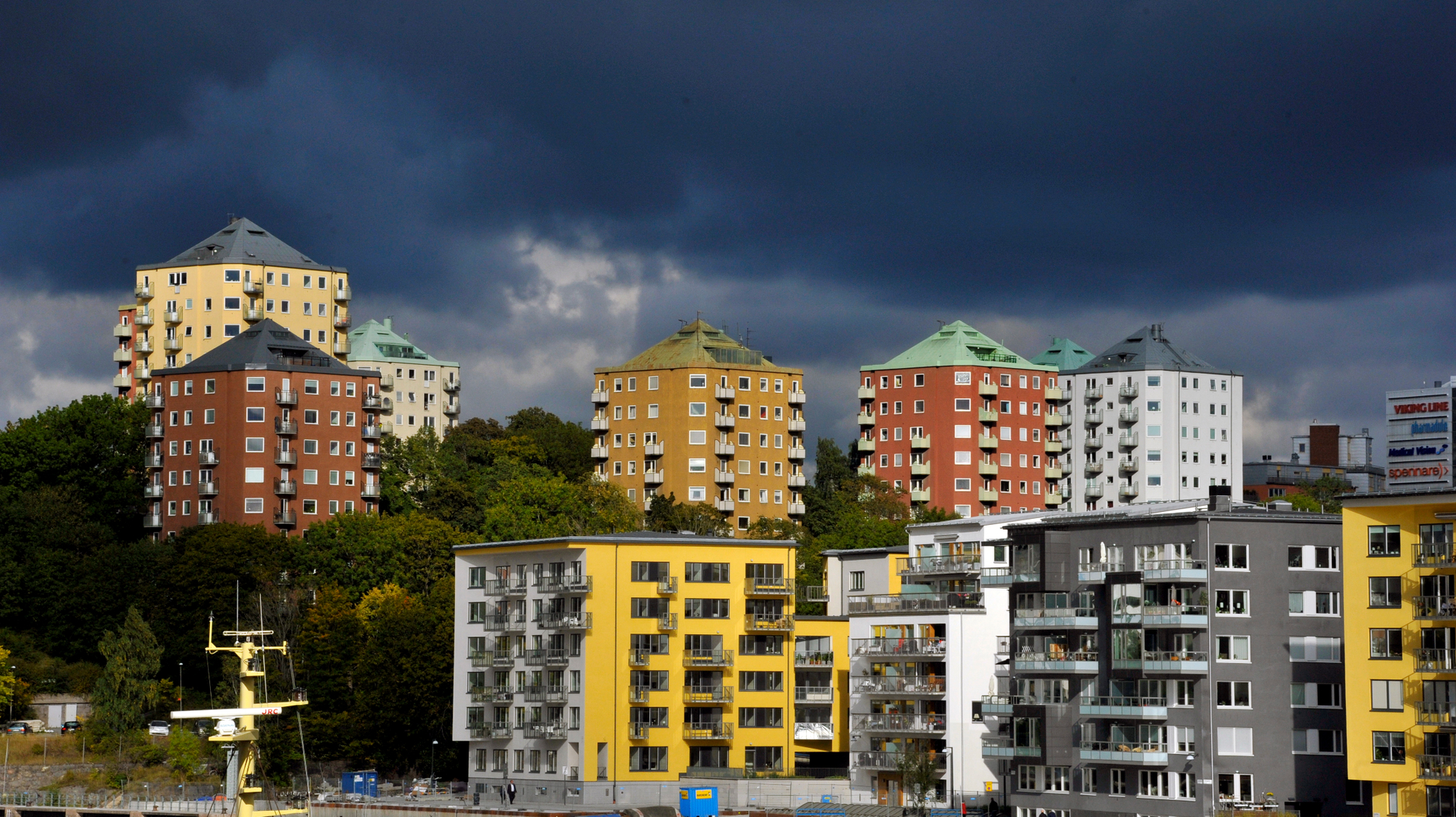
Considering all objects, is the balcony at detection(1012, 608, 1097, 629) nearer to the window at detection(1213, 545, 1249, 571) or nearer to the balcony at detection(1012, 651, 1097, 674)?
the balcony at detection(1012, 651, 1097, 674)

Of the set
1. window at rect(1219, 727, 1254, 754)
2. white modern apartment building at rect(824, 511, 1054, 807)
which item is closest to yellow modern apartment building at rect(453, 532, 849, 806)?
white modern apartment building at rect(824, 511, 1054, 807)

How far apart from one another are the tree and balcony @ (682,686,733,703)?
44708mm

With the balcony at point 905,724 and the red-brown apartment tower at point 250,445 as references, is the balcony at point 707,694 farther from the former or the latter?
the red-brown apartment tower at point 250,445

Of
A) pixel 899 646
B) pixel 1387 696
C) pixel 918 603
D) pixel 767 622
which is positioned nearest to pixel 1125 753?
pixel 1387 696

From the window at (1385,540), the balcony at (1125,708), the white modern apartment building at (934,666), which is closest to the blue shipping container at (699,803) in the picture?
the white modern apartment building at (934,666)

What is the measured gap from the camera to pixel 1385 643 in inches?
3639

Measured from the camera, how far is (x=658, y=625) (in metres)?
130

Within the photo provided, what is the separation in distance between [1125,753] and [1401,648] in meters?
16.7

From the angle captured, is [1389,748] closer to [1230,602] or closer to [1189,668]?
[1189,668]

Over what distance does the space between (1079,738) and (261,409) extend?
107285mm

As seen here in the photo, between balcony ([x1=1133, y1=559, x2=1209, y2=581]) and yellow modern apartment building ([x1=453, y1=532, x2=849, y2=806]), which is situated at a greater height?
balcony ([x1=1133, y1=559, x2=1209, y2=581])

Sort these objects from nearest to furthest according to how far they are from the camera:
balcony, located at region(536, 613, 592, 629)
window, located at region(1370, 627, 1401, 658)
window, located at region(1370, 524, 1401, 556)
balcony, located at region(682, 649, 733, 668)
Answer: window, located at region(1370, 627, 1401, 658), window, located at region(1370, 524, 1401, 556), balcony, located at region(536, 613, 592, 629), balcony, located at region(682, 649, 733, 668)

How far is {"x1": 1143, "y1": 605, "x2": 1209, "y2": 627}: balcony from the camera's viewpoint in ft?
338

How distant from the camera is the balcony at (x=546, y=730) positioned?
5098 inches
